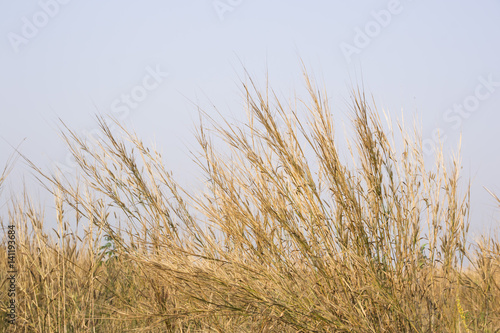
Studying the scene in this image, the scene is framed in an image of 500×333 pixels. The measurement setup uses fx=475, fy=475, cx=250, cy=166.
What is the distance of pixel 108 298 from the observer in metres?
3.46

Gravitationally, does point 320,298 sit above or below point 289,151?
below

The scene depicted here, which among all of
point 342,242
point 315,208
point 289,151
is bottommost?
point 342,242

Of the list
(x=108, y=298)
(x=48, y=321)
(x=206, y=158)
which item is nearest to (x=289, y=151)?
(x=206, y=158)

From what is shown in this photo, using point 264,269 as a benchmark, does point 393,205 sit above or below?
above

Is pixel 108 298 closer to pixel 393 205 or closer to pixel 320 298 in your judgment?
pixel 320 298

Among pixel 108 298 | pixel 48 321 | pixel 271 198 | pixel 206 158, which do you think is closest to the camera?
pixel 271 198

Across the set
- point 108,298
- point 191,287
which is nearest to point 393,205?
point 191,287

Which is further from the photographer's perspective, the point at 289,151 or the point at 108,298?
the point at 108,298

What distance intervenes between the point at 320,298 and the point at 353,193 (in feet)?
1.53

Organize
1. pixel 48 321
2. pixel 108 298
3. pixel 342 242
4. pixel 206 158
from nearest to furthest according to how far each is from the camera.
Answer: pixel 342 242, pixel 48 321, pixel 206 158, pixel 108 298

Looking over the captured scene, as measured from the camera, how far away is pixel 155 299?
8.54 feet

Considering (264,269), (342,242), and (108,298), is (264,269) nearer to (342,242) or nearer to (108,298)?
(342,242)

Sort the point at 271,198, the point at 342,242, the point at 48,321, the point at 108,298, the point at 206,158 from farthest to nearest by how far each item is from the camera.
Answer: the point at 108,298 → the point at 206,158 → the point at 48,321 → the point at 271,198 → the point at 342,242

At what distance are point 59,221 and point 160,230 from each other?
521 millimetres
